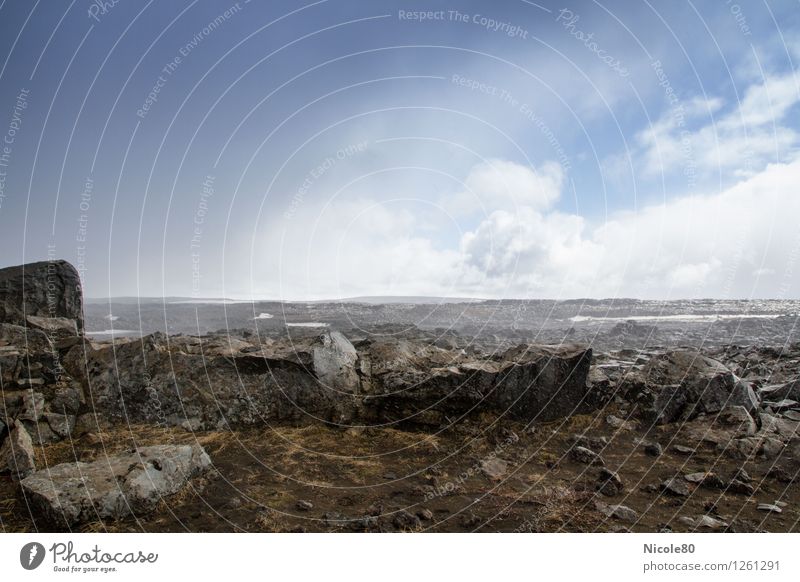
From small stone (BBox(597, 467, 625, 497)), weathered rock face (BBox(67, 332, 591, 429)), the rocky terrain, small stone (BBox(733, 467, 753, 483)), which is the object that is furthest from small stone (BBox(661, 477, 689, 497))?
weathered rock face (BBox(67, 332, 591, 429))

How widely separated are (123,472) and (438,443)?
585 centimetres

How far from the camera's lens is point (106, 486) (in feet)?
19.2

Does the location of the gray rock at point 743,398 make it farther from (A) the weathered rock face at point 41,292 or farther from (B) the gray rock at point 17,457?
(A) the weathered rock face at point 41,292

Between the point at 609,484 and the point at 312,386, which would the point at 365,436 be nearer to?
the point at 312,386

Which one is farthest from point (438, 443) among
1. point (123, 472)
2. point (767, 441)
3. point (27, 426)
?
point (27, 426)

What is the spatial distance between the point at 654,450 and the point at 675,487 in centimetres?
171

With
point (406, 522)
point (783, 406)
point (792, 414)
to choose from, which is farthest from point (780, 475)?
point (406, 522)

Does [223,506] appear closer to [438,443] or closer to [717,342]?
[438,443]

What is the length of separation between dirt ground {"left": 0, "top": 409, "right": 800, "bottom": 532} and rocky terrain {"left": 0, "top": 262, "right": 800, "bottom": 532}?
34 millimetres

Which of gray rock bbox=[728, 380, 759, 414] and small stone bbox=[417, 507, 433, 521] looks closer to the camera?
small stone bbox=[417, 507, 433, 521]

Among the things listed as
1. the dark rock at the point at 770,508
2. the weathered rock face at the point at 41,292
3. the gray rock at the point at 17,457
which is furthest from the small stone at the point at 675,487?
the weathered rock face at the point at 41,292

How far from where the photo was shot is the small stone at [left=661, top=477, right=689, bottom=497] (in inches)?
261

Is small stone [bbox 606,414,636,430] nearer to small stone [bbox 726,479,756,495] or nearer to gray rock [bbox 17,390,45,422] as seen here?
small stone [bbox 726,479,756,495]

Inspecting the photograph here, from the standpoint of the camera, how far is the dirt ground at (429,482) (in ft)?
19.3
